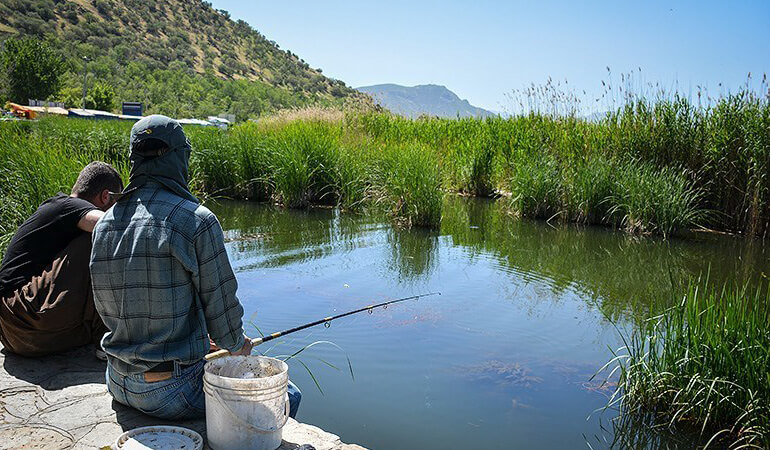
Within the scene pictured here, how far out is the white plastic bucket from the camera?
2463 mm

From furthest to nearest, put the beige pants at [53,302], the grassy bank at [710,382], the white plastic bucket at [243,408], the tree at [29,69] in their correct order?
1. the tree at [29,69]
2. the grassy bank at [710,382]
3. the beige pants at [53,302]
4. the white plastic bucket at [243,408]

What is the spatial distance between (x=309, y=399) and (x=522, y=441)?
1.36m

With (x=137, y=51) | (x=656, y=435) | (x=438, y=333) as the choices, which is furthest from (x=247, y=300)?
(x=137, y=51)

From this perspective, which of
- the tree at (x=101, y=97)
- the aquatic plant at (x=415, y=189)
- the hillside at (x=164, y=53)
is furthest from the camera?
the hillside at (x=164, y=53)

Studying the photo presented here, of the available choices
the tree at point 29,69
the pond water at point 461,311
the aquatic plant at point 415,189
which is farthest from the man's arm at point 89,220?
the tree at point 29,69

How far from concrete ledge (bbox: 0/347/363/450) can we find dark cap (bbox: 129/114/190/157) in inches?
46.9

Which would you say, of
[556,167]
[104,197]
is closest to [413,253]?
[556,167]

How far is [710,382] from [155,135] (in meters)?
3.34

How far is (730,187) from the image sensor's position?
1077 centimetres

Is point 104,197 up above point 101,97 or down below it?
below

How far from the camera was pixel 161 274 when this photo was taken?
249 centimetres

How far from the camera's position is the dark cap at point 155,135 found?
252 cm

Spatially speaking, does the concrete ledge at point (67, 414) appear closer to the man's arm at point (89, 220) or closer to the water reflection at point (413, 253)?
the man's arm at point (89, 220)

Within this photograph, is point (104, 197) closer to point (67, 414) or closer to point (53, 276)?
point (53, 276)
